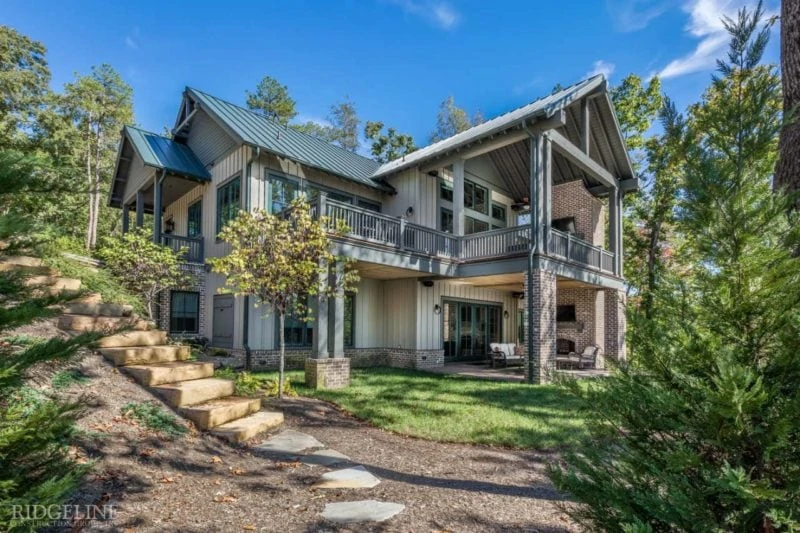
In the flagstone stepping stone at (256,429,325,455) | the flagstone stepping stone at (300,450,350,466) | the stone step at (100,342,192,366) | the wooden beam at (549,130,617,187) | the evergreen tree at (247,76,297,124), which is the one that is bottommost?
the flagstone stepping stone at (300,450,350,466)

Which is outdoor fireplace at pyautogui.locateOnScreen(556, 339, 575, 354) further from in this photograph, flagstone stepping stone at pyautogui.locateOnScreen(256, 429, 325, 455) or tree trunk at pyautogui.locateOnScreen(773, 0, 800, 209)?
tree trunk at pyautogui.locateOnScreen(773, 0, 800, 209)

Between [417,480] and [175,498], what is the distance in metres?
2.35

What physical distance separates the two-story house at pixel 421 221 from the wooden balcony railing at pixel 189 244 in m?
0.05

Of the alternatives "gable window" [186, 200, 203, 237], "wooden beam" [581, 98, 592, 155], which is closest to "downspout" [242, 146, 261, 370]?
"gable window" [186, 200, 203, 237]

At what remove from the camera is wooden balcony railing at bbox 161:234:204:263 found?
13.8 metres

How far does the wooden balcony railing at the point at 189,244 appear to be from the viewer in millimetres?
13779

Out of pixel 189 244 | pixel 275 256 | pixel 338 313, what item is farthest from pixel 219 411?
pixel 189 244

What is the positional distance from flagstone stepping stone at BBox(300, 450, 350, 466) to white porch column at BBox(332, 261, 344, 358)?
4821 mm

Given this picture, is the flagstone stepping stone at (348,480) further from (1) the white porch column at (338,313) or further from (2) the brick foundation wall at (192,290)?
(2) the brick foundation wall at (192,290)

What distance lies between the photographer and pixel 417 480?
4.59 metres

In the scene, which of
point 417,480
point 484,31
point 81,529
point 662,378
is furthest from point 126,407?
point 484,31

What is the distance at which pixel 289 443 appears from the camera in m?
5.57

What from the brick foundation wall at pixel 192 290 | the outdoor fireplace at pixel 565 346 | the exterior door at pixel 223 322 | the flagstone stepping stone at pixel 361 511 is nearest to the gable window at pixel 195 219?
the brick foundation wall at pixel 192 290

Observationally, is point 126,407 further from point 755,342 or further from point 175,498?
point 755,342
